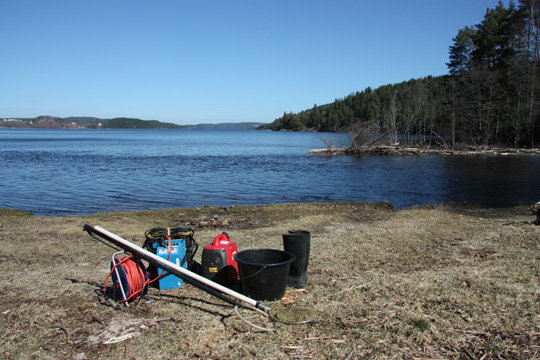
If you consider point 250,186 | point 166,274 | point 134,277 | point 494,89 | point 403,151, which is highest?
point 494,89

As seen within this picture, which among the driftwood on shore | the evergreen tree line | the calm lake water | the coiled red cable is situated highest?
the evergreen tree line

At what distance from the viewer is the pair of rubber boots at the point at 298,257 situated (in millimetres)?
5793

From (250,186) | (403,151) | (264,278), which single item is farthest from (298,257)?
(403,151)

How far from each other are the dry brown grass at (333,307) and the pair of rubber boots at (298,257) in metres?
0.21

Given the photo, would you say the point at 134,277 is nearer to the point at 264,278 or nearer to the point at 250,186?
the point at 264,278

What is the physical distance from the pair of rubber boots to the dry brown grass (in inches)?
8.2

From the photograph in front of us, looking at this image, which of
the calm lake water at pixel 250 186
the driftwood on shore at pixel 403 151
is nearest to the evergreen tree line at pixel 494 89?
the driftwood on shore at pixel 403 151

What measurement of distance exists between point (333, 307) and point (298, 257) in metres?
1.07

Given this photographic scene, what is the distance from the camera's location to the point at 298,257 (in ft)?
19.1

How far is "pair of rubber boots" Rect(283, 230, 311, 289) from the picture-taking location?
579 cm

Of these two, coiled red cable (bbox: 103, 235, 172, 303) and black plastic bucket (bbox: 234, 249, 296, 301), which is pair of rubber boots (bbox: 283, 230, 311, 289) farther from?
coiled red cable (bbox: 103, 235, 172, 303)

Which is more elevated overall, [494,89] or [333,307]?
[494,89]

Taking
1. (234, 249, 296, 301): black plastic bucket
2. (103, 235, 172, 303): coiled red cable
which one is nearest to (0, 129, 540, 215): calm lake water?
(103, 235, 172, 303): coiled red cable

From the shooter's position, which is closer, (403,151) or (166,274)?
(166,274)
